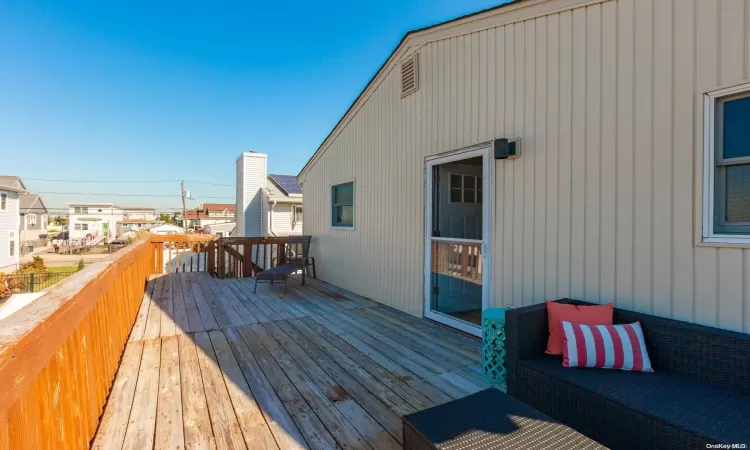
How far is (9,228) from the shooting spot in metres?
15.8

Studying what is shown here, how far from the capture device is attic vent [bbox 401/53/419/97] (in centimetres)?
440

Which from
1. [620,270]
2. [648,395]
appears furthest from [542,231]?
[648,395]

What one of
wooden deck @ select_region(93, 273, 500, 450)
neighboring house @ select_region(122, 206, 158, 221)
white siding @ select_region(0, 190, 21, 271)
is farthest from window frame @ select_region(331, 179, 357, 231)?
neighboring house @ select_region(122, 206, 158, 221)

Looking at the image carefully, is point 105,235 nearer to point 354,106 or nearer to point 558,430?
point 354,106

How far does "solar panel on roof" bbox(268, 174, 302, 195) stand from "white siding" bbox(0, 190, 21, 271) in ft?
40.6

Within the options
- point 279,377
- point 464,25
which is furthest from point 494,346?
point 464,25

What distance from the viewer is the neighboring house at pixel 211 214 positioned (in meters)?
30.8

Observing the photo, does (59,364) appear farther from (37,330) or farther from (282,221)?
(282,221)

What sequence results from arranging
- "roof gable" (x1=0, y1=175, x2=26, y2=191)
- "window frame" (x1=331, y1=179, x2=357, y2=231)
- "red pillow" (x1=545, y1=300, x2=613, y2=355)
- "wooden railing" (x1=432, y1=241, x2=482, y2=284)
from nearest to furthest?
1. "red pillow" (x1=545, y1=300, x2=613, y2=355)
2. "wooden railing" (x1=432, y1=241, x2=482, y2=284)
3. "window frame" (x1=331, y1=179, x2=357, y2=231)
4. "roof gable" (x1=0, y1=175, x2=26, y2=191)

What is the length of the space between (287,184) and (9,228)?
45.3 feet

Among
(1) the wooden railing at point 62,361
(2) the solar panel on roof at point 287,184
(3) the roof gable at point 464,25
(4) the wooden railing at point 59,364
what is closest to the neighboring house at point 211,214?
(2) the solar panel on roof at point 287,184

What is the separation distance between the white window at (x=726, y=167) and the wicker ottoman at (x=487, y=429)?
1680 millimetres

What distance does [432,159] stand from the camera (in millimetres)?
4082

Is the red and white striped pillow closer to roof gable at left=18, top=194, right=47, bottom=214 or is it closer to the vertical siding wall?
the vertical siding wall
